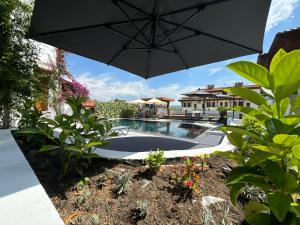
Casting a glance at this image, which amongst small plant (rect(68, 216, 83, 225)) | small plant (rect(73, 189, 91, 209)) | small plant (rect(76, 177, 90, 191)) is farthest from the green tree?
small plant (rect(68, 216, 83, 225))

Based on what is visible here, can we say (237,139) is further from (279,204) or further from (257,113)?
(279,204)

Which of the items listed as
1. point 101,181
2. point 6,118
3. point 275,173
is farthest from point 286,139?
point 6,118

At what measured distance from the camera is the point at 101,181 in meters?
2.94

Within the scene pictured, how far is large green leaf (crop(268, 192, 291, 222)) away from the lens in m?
0.85

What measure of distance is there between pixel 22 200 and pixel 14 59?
5.27m

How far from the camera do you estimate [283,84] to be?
93cm

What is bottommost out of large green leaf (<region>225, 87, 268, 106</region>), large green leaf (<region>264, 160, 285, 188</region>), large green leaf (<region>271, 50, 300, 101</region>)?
large green leaf (<region>264, 160, 285, 188</region>)

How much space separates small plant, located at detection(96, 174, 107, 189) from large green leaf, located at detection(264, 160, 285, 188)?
93.1 inches

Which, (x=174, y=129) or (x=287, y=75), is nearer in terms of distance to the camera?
(x=287, y=75)

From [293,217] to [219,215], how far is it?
1.54 metres

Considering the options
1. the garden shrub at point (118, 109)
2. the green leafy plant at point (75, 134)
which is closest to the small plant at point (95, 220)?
the green leafy plant at point (75, 134)

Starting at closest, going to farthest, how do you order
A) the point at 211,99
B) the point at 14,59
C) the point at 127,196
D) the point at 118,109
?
1. the point at 127,196
2. the point at 14,59
3. the point at 118,109
4. the point at 211,99

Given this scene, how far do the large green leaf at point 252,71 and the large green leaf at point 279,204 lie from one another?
510 millimetres

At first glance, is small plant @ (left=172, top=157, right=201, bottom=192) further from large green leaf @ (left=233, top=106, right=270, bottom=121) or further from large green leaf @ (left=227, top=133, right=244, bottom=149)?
large green leaf @ (left=233, top=106, right=270, bottom=121)
